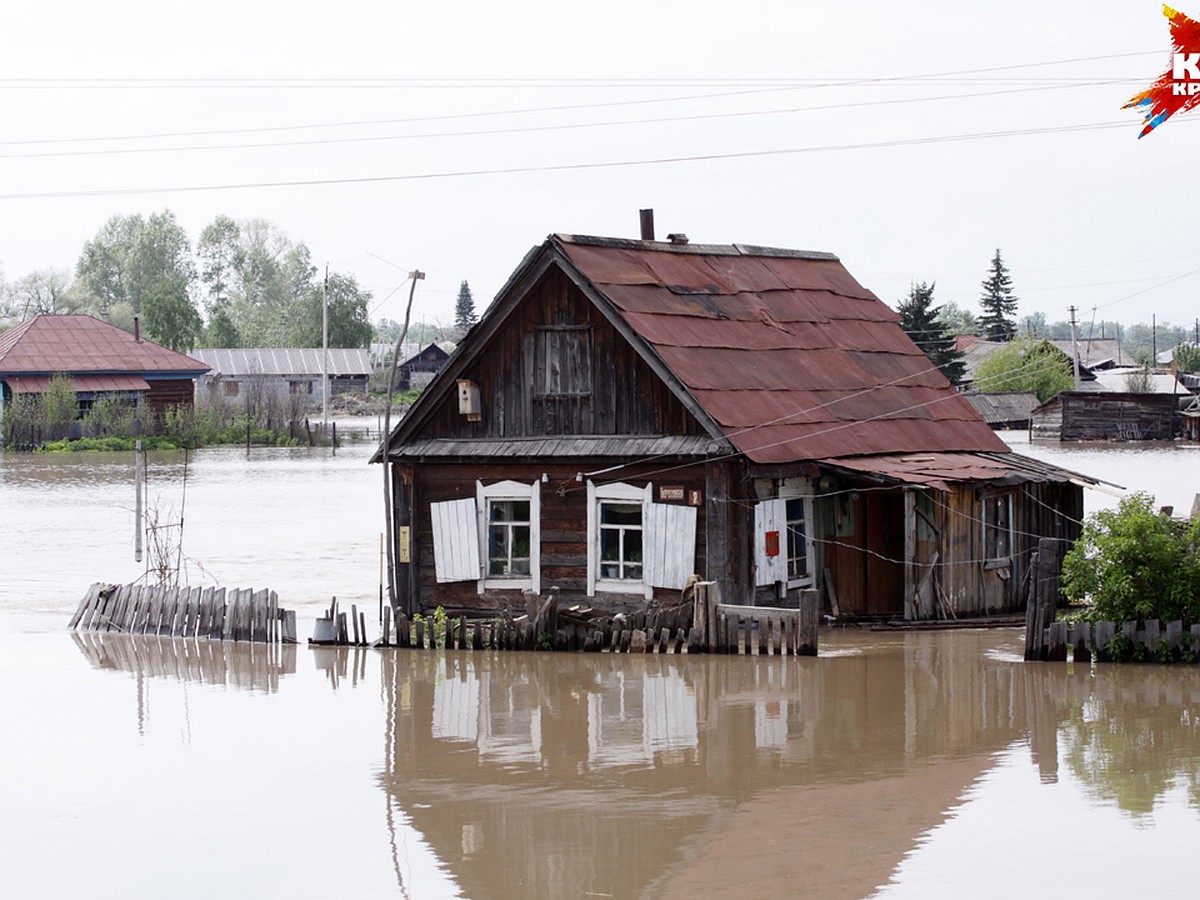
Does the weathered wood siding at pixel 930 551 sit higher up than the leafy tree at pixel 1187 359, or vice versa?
the leafy tree at pixel 1187 359

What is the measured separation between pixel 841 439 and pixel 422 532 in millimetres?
6288

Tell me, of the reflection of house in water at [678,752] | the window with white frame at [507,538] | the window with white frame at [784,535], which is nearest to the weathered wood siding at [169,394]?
the window with white frame at [507,538]

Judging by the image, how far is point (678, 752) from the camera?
55.2 feet

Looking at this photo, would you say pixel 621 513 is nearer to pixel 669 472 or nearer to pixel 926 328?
pixel 669 472

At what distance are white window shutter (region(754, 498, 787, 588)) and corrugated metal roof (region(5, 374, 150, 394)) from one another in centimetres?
5906

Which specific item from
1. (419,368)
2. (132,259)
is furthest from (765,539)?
(132,259)

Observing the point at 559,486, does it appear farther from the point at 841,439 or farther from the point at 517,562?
the point at 841,439

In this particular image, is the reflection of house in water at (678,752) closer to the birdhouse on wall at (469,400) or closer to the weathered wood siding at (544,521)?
the weathered wood siding at (544,521)

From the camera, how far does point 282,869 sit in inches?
510

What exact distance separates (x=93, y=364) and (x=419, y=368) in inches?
1748

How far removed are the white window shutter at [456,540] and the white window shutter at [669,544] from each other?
2.78m

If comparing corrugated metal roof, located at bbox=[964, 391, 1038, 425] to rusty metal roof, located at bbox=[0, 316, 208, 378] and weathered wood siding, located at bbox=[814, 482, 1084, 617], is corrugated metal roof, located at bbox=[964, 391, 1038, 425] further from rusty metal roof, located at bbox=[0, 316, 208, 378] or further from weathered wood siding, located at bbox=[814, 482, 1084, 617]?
weathered wood siding, located at bbox=[814, 482, 1084, 617]

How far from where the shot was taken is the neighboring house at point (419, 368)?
118 m

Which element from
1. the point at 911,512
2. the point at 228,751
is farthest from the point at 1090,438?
the point at 228,751
